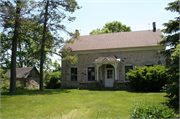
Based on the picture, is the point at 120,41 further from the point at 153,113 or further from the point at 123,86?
the point at 153,113

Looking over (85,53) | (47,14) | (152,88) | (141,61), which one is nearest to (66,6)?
(47,14)

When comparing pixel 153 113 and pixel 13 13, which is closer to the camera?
pixel 153 113

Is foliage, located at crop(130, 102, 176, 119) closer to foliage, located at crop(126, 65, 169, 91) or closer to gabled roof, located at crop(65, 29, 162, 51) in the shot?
foliage, located at crop(126, 65, 169, 91)

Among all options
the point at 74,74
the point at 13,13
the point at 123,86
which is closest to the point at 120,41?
the point at 123,86

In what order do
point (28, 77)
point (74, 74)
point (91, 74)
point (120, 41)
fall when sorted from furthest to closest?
point (28, 77)
point (74, 74)
point (120, 41)
point (91, 74)

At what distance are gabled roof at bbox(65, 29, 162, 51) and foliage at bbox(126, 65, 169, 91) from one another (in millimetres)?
4760

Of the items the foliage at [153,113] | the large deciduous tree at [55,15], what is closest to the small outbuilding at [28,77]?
the large deciduous tree at [55,15]

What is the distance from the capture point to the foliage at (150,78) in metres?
12.2

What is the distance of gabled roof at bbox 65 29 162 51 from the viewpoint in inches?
686

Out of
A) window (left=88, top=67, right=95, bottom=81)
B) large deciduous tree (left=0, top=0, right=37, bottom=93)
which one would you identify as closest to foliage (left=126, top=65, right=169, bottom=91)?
window (left=88, top=67, right=95, bottom=81)

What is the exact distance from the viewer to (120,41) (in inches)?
746

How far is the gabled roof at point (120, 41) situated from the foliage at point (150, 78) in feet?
15.6

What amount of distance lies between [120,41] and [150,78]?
25.6ft

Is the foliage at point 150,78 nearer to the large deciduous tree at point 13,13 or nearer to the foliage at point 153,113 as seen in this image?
the foliage at point 153,113
